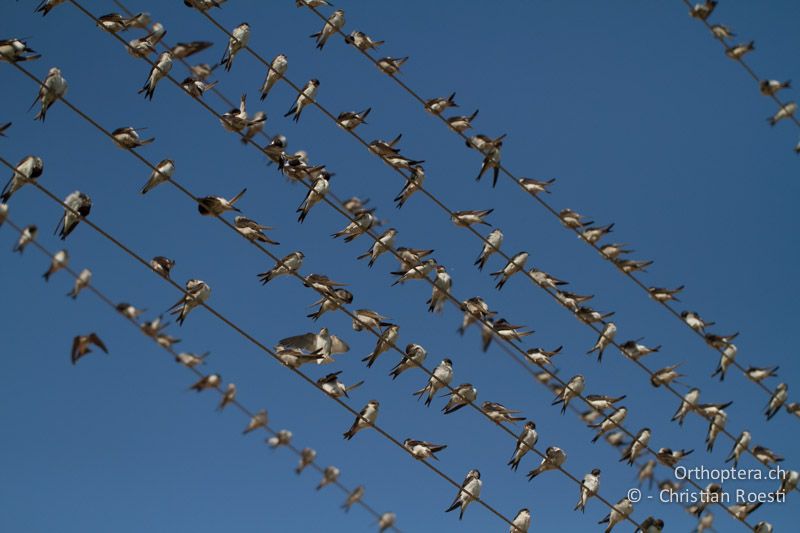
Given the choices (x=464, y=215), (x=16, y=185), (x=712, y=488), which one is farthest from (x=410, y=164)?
(x=712, y=488)

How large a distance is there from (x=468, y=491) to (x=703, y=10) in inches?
240

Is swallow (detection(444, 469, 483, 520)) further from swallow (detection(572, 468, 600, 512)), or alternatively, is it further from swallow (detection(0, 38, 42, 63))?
swallow (detection(0, 38, 42, 63))

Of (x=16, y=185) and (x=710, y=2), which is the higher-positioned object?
(x=710, y=2)

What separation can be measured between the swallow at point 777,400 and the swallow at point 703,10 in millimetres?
5250

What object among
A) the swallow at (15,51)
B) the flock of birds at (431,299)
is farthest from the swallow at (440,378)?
the swallow at (15,51)

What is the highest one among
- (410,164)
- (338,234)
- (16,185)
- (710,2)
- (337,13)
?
(710,2)

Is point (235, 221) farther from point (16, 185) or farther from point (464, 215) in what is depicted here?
point (464, 215)

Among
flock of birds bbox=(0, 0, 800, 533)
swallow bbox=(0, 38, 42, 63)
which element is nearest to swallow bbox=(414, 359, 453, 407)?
flock of birds bbox=(0, 0, 800, 533)

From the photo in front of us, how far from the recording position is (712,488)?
1290 centimetres

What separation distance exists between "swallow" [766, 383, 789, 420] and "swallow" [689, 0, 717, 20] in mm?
5250

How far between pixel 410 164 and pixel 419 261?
49.4 inches

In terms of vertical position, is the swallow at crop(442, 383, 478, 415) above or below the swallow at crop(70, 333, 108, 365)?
above

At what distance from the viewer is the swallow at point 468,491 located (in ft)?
36.7

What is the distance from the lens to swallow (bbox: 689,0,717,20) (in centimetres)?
1005
